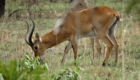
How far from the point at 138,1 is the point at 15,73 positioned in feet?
3.01

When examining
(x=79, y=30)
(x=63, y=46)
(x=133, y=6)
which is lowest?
(x=63, y=46)

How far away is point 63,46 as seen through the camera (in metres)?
11.8

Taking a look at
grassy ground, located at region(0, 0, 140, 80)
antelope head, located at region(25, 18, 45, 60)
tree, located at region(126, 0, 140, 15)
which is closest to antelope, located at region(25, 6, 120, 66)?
antelope head, located at region(25, 18, 45, 60)

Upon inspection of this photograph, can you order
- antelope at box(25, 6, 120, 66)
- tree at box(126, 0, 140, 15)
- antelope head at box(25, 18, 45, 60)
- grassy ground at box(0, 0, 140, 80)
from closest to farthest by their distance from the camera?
tree at box(126, 0, 140, 15) → grassy ground at box(0, 0, 140, 80) → antelope head at box(25, 18, 45, 60) → antelope at box(25, 6, 120, 66)

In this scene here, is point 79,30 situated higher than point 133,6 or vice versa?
point 133,6

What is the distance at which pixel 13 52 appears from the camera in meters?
10.7

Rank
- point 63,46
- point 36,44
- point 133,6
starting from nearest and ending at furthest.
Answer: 1. point 133,6
2. point 36,44
3. point 63,46

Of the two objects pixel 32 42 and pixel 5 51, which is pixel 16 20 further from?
pixel 32 42

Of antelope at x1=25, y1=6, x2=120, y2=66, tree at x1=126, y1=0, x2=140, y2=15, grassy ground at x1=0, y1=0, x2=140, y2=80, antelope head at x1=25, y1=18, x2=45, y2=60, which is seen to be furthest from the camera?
antelope at x1=25, y1=6, x2=120, y2=66

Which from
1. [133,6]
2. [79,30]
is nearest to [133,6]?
[133,6]

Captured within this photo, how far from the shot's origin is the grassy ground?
25.8ft

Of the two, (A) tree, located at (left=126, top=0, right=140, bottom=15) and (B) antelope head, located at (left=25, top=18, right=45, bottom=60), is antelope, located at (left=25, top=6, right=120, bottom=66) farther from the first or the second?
(A) tree, located at (left=126, top=0, right=140, bottom=15)

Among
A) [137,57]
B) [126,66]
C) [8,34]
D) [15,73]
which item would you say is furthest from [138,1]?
[8,34]

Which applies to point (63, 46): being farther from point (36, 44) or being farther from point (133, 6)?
point (133, 6)
